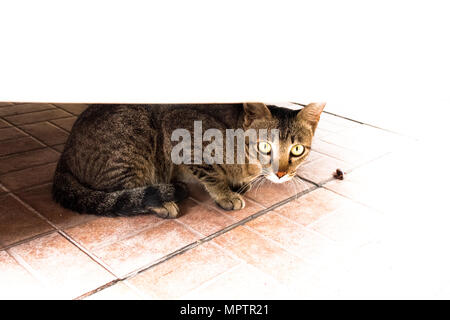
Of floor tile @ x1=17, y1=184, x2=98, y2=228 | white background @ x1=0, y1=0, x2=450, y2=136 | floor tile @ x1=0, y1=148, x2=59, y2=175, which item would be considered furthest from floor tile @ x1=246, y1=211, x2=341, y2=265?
floor tile @ x1=0, y1=148, x2=59, y2=175

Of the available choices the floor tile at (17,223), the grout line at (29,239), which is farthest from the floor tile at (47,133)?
the grout line at (29,239)

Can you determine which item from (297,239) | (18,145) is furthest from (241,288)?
(18,145)

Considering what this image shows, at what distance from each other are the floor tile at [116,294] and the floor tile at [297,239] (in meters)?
0.47

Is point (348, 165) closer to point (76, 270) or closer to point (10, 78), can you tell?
point (76, 270)

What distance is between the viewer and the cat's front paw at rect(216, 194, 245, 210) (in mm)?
1540

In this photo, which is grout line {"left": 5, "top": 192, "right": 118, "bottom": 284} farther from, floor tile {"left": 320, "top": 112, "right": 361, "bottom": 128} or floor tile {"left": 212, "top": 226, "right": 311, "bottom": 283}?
floor tile {"left": 320, "top": 112, "right": 361, "bottom": 128}

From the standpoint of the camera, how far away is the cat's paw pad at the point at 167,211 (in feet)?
4.72

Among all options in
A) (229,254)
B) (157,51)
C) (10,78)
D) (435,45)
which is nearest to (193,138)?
(229,254)

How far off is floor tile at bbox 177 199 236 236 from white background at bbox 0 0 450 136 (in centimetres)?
49

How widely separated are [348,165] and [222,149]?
0.67 m

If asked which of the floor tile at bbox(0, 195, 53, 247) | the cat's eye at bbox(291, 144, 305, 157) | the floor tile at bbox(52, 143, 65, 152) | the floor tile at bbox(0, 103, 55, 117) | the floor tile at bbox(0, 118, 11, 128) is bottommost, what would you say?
the floor tile at bbox(0, 195, 53, 247)

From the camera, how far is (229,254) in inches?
50.5

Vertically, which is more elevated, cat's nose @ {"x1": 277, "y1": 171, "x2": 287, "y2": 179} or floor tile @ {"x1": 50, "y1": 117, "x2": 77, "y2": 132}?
cat's nose @ {"x1": 277, "y1": 171, "x2": 287, "y2": 179}

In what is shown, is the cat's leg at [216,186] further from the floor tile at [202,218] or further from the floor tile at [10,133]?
the floor tile at [10,133]
